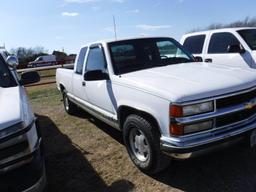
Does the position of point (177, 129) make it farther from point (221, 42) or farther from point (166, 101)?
point (221, 42)

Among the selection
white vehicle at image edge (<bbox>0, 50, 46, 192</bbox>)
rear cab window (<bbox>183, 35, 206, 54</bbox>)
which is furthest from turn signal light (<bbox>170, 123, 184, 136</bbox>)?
rear cab window (<bbox>183, 35, 206, 54</bbox>)

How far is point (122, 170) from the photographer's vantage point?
4348mm

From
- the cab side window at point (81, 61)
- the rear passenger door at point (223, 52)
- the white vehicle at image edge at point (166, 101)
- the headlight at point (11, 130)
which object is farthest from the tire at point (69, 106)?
the headlight at point (11, 130)

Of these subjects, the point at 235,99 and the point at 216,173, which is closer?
the point at 235,99

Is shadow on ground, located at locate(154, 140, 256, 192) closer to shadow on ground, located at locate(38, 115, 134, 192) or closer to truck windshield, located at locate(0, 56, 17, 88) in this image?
shadow on ground, located at locate(38, 115, 134, 192)

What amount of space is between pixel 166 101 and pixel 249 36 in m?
6.05

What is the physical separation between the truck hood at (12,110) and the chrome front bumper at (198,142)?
153cm

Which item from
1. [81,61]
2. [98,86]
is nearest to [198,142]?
[98,86]

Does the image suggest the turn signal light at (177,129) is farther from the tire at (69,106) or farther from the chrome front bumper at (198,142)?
the tire at (69,106)

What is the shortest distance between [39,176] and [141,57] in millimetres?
2737

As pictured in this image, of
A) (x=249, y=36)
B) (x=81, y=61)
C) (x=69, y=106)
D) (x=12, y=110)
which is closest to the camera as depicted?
(x=12, y=110)

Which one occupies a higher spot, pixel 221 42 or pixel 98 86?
pixel 221 42

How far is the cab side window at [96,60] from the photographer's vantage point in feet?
16.4

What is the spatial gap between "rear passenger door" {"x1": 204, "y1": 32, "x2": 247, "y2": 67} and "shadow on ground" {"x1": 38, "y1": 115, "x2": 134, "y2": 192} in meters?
4.78
